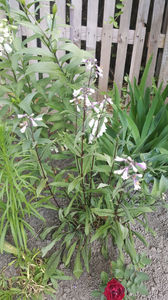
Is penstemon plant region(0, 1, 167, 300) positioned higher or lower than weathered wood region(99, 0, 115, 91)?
lower

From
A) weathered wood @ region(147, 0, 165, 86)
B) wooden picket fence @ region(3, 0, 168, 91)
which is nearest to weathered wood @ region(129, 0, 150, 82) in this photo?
wooden picket fence @ region(3, 0, 168, 91)

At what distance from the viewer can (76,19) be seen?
3.23 meters

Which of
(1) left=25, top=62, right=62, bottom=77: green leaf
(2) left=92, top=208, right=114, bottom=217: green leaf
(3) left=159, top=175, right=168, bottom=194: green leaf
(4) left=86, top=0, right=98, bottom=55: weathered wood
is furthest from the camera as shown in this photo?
(4) left=86, top=0, right=98, bottom=55: weathered wood

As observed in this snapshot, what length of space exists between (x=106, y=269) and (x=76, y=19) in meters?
2.77

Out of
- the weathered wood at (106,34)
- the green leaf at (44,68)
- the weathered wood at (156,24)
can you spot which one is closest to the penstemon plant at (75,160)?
the green leaf at (44,68)

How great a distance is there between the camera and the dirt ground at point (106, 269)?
1822 millimetres

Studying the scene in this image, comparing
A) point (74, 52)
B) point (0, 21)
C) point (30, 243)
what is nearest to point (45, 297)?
point (30, 243)

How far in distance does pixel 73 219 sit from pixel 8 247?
0.50m

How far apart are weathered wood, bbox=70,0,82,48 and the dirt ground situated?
223cm

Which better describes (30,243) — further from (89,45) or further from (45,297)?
(89,45)

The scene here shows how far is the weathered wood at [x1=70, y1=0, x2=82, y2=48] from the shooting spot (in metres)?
3.15

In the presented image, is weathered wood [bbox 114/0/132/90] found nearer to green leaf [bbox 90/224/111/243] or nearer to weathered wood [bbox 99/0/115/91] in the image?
weathered wood [bbox 99/0/115/91]

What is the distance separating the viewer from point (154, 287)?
1854 millimetres

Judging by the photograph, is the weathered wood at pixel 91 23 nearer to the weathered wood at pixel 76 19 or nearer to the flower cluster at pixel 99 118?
the weathered wood at pixel 76 19
